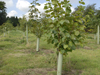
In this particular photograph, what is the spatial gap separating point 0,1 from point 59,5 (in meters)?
39.0

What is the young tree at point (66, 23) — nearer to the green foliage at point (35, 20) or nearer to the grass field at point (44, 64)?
the grass field at point (44, 64)

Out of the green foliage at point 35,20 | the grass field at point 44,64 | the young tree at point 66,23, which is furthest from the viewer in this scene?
the green foliage at point 35,20

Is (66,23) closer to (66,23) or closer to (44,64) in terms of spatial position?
(66,23)

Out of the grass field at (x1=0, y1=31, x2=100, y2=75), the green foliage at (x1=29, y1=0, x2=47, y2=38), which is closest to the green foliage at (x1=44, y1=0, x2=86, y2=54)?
the grass field at (x1=0, y1=31, x2=100, y2=75)

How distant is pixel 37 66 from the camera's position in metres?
4.25

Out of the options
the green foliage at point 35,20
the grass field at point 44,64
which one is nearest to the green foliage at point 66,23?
the grass field at point 44,64

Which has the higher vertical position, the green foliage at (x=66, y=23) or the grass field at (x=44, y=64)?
the green foliage at (x=66, y=23)

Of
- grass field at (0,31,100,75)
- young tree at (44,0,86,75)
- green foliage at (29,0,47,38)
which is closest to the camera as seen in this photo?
young tree at (44,0,86,75)

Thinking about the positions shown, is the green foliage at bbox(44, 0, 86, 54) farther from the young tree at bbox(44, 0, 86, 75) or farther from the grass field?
the grass field

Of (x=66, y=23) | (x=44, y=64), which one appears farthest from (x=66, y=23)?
(x=44, y=64)

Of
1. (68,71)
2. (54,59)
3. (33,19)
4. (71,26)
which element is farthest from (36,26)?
(71,26)

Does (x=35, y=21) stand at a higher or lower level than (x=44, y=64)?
higher

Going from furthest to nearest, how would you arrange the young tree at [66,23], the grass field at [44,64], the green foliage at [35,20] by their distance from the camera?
the green foliage at [35,20] → the grass field at [44,64] → the young tree at [66,23]

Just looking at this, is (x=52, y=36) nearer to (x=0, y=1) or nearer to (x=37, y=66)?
(x=37, y=66)
